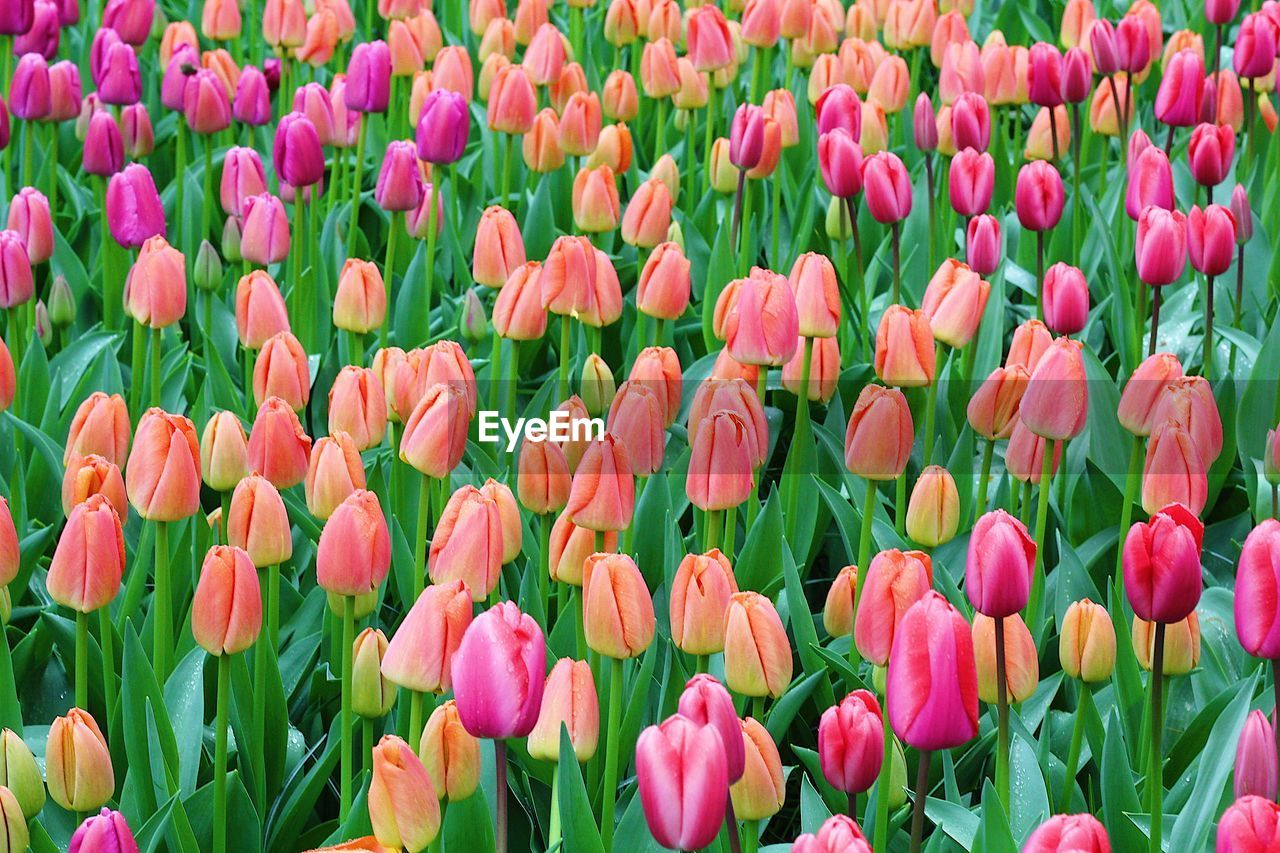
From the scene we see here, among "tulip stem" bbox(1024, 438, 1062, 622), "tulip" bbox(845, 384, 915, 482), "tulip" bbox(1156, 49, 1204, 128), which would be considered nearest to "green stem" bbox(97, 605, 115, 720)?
"tulip" bbox(845, 384, 915, 482)

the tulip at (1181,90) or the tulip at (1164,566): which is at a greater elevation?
the tulip at (1181,90)

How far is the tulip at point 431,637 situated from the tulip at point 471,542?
153 mm

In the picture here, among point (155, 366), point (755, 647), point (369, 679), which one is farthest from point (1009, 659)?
point (155, 366)

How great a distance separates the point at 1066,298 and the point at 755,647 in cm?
102

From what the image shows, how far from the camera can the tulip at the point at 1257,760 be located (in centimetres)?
147

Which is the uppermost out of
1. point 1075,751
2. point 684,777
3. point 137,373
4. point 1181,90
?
point 1181,90

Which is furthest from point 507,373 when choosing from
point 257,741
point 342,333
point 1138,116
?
point 1138,116

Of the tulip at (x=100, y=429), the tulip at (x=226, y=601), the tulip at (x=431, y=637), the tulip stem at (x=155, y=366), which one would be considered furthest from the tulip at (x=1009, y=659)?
the tulip stem at (x=155, y=366)

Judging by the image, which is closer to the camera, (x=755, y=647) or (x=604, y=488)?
(x=755, y=647)

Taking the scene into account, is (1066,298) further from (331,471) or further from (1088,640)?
(331,471)

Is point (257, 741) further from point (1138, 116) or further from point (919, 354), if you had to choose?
point (1138, 116)

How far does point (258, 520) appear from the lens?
1.88 m

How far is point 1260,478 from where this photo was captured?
2547 millimetres

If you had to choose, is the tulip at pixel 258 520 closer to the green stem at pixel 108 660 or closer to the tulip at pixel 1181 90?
the green stem at pixel 108 660
